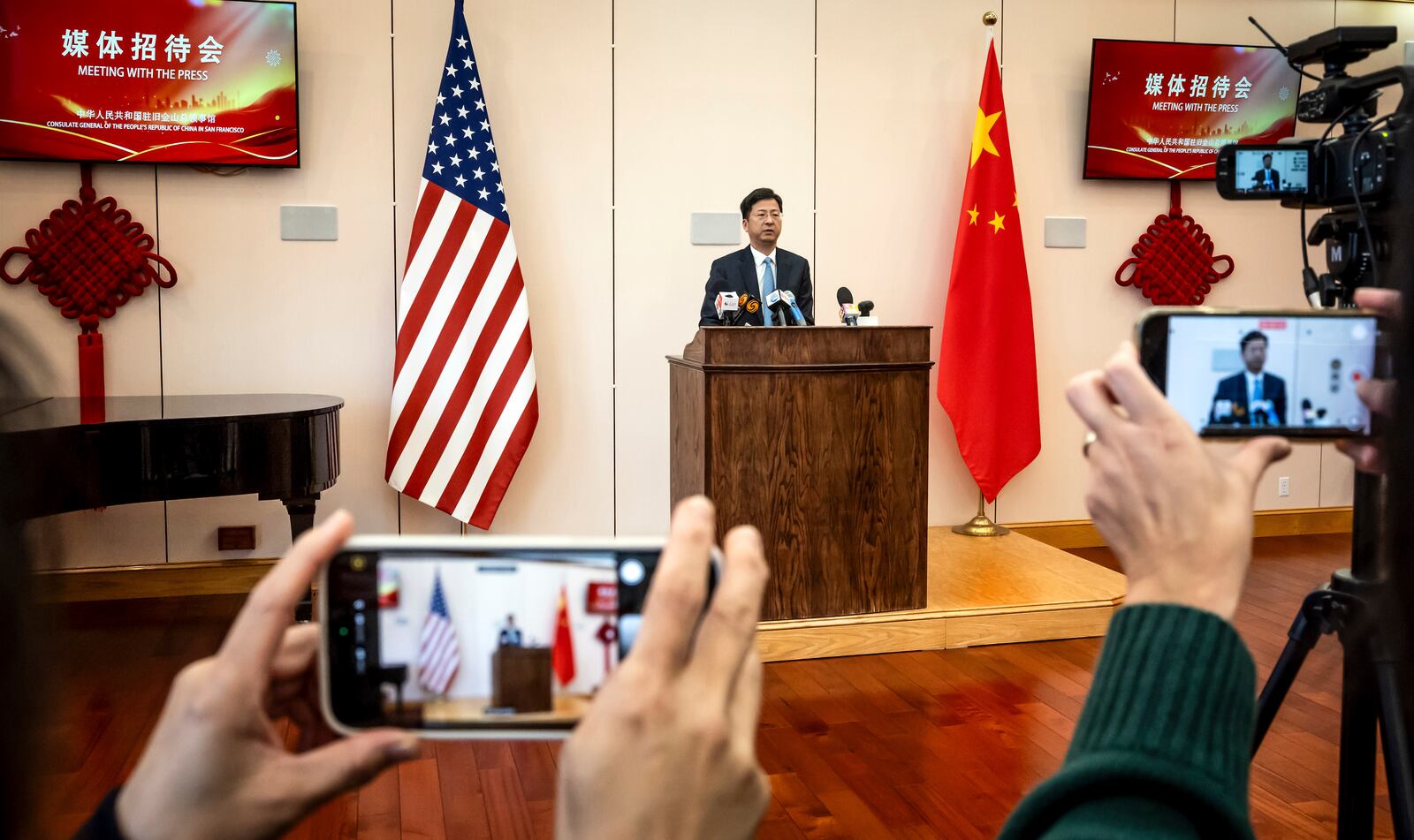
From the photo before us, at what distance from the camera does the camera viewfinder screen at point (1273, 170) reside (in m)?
1.83

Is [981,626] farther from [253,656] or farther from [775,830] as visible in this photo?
[253,656]

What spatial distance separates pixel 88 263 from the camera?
4.50 m

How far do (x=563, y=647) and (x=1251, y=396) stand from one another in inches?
29.0

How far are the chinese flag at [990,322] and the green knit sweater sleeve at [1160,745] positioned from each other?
15.9 ft

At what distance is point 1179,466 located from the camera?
640 mm

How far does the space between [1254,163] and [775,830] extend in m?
Result: 1.77

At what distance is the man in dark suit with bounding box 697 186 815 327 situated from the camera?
15.3ft

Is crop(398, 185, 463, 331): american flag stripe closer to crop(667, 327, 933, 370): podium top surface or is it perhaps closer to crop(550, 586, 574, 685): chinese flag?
crop(667, 327, 933, 370): podium top surface

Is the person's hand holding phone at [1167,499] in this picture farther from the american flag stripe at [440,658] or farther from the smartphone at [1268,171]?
the smartphone at [1268,171]


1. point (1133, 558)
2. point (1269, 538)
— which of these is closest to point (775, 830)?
point (1133, 558)

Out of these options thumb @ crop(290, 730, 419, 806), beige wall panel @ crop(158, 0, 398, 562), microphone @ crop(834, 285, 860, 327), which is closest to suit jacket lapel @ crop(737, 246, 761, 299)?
microphone @ crop(834, 285, 860, 327)

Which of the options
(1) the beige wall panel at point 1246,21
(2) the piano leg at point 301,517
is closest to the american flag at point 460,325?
(2) the piano leg at point 301,517

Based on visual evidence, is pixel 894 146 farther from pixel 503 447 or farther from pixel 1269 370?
pixel 1269 370

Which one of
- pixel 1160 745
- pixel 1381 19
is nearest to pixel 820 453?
pixel 1160 745
